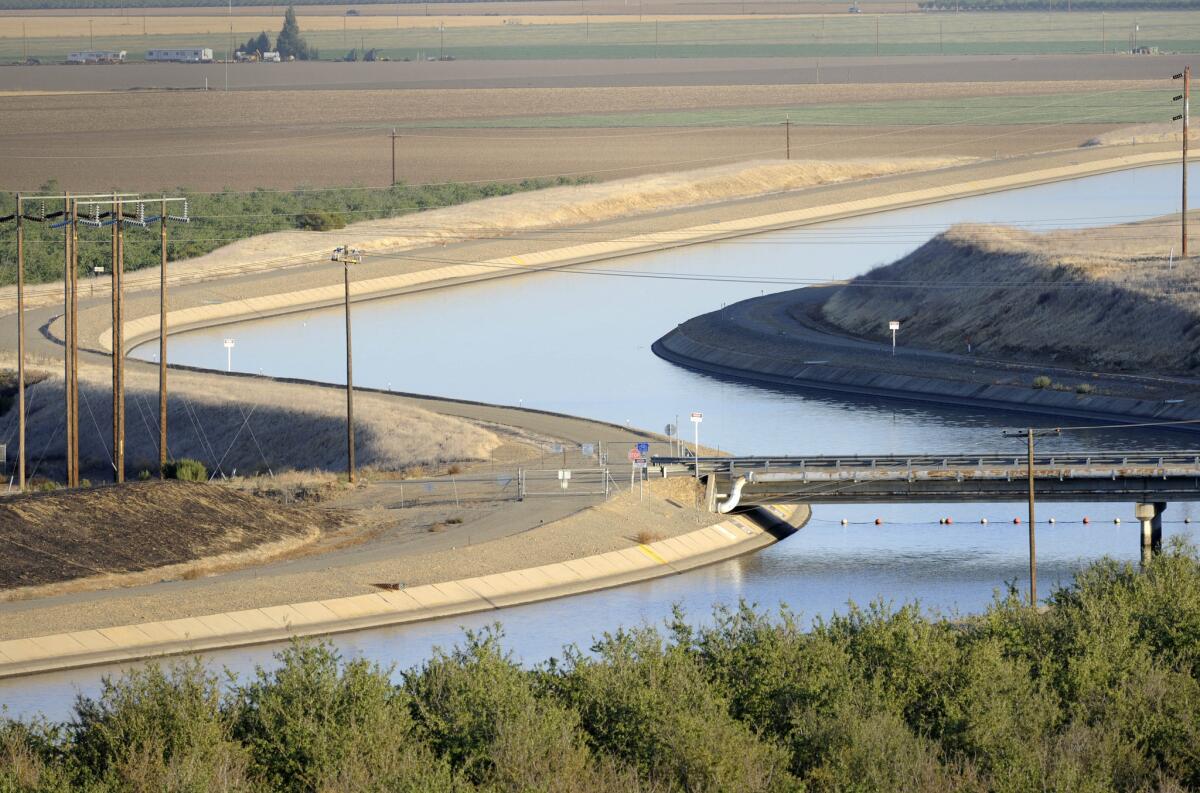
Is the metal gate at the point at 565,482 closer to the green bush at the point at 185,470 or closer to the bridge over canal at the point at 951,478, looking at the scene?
the bridge over canal at the point at 951,478

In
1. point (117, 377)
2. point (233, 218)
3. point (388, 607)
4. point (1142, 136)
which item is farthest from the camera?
point (1142, 136)

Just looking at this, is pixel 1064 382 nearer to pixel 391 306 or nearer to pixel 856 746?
pixel 391 306

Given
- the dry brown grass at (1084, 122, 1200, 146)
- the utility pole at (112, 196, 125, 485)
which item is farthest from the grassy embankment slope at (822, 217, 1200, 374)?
the dry brown grass at (1084, 122, 1200, 146)

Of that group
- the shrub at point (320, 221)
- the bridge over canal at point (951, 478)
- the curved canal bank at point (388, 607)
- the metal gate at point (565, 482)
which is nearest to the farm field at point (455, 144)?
the shrub at point (320, 221)

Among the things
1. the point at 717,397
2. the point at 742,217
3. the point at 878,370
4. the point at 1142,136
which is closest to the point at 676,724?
the point at 717,397

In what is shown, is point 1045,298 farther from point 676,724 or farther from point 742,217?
point 676,724

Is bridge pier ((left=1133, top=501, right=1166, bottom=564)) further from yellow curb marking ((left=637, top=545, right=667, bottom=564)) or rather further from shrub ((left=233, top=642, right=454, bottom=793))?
shrub ((left=233, top=642, right=454, bottom=793))
